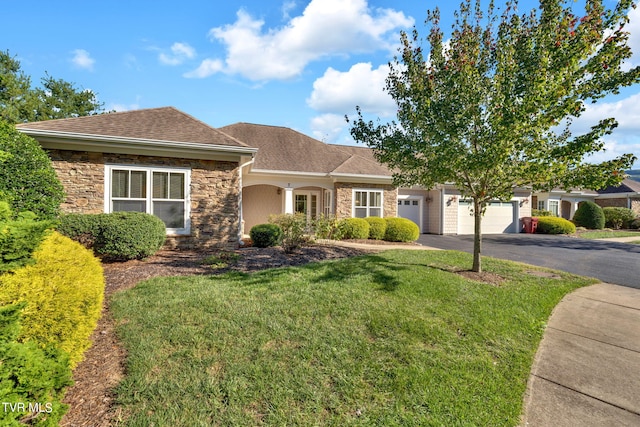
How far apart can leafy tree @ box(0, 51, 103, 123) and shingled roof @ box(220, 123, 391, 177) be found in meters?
17.7

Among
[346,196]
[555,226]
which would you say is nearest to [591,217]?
[555,226]

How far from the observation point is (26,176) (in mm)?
6125

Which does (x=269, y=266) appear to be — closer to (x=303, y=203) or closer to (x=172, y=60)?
(x=172, y=60)

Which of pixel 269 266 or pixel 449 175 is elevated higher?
pixel 449 175

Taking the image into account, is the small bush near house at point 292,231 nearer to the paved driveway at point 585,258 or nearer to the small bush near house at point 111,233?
the small bush near house at point 111,233

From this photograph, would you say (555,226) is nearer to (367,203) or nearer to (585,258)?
(585,258)

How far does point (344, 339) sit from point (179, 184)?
7885 millimetres

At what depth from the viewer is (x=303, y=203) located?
16.4 m

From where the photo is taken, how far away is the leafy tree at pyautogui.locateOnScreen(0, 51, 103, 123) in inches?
939

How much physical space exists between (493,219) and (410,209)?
5.52 meters

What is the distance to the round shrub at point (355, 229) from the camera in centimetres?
1287

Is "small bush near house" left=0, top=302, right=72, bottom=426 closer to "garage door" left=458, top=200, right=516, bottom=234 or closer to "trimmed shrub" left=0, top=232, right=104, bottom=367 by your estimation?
"trimmed shrub" left=0, top=232, right=104, bottom=367

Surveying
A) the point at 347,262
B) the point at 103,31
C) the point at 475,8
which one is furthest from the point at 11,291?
the point at 103,31

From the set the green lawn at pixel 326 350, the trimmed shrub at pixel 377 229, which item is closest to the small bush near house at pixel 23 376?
the green lawn at pixel 326 350
